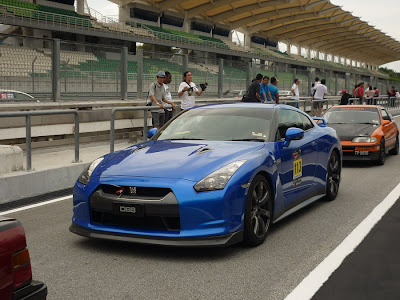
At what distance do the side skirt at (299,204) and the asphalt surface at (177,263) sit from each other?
0.17 m

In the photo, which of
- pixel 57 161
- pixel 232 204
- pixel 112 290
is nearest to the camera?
pixel 112 290

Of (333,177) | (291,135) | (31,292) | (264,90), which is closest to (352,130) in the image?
(333,177)

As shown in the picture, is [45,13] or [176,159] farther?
[45,13]

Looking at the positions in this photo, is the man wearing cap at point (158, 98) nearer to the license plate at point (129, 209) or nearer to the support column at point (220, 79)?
the support column at point (220, 79)

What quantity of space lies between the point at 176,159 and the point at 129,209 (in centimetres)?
80

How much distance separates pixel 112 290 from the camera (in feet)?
14.0

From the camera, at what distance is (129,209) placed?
197 inches

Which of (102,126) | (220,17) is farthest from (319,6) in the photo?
(102,126)

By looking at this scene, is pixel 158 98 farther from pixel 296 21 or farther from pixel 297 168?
pixel 296 21

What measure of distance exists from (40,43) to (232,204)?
772 cm

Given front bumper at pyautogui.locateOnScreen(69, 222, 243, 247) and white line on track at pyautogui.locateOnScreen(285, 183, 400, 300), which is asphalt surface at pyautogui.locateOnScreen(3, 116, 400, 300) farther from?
front bumper at pyautogui.locateOnScreen(69, 222, 243, 247)

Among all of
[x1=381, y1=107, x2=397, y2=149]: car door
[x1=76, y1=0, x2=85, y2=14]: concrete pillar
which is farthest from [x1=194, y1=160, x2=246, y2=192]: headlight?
[x1=76, y1=0, x2=85, y2=14]: concrete pillar

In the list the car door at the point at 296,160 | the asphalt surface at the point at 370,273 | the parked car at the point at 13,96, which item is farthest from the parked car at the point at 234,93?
the asphalt surface at the point at 370,273

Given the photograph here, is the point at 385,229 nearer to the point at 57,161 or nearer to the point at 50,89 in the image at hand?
the point at 57,161
